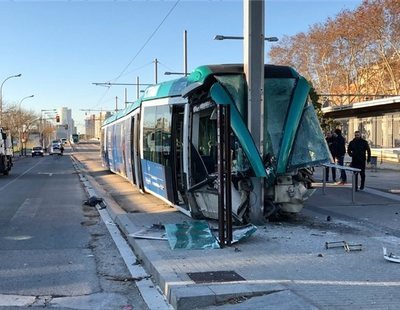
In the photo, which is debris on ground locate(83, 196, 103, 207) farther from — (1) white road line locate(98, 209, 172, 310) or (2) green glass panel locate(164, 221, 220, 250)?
(2) green glass panel locate(164, 221, 220, 250)

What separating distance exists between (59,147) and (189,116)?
229ft

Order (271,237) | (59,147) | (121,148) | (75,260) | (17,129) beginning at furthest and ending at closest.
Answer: (17,129)
(59,147)
(121,148)
(271,237)
(75,260)

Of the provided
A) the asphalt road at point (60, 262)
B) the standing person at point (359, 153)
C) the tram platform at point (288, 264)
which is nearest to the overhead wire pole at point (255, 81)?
the tram platform at point (288, 264)

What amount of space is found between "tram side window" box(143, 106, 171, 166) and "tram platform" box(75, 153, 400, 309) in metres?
1.52

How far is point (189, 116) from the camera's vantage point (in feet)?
34.1

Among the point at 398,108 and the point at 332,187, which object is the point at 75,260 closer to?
the point at 332,187

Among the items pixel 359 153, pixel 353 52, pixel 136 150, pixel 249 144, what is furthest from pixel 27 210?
pixel 353 52

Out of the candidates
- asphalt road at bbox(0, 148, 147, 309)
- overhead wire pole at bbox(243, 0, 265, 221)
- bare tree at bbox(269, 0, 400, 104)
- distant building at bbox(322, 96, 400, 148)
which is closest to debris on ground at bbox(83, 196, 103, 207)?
asphalt road at bbox(0, 148, 147, 309)

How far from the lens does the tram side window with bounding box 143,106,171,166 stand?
12.1 m

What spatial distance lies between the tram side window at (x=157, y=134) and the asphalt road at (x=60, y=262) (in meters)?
2.05

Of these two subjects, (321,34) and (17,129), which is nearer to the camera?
(321,34)

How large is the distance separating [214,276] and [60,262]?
8.75 feet

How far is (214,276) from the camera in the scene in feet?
→ 20.7

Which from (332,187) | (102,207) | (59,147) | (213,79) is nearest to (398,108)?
(332,187)
